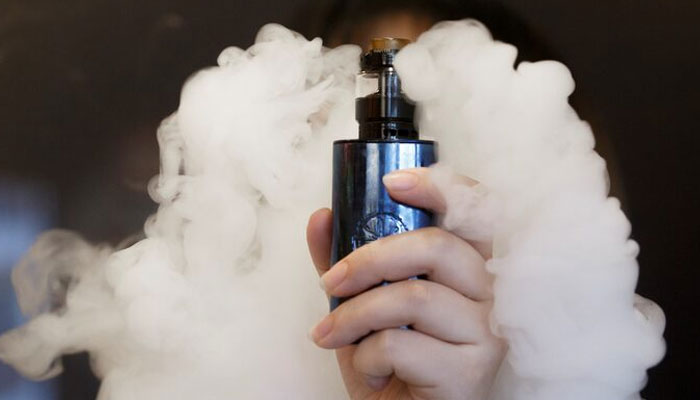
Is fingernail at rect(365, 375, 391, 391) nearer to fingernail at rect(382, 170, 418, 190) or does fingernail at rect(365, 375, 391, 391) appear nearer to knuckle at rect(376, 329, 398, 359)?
knuckle at rect(376, 329, 398, 359)

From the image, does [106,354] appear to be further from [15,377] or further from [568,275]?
[568,275]

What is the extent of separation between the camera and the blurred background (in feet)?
2.34

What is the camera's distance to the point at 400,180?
382mm

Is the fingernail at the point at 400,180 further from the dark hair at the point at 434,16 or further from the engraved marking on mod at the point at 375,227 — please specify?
the dark hair at the point at 434,16

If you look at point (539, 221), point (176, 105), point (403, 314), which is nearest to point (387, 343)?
point (403, 314)

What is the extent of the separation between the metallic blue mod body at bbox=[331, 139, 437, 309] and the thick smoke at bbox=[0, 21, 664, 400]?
29mm

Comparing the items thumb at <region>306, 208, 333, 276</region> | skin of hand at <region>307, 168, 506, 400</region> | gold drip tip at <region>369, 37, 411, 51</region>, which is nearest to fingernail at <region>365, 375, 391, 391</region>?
skin of hand at <region>307, 168, 506, 400</region>

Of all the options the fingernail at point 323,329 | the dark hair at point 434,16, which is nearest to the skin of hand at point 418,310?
the fingernail at point 323,329

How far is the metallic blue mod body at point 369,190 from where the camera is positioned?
0.39m

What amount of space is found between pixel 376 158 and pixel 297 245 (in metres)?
0.24

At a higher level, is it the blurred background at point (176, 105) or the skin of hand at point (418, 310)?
the blurred background at point (176, 105)

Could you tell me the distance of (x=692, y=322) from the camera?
2.35ft

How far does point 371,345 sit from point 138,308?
0.29 m

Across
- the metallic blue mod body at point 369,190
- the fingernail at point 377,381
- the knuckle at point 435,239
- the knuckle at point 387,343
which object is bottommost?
the fingernail at point 377,381
